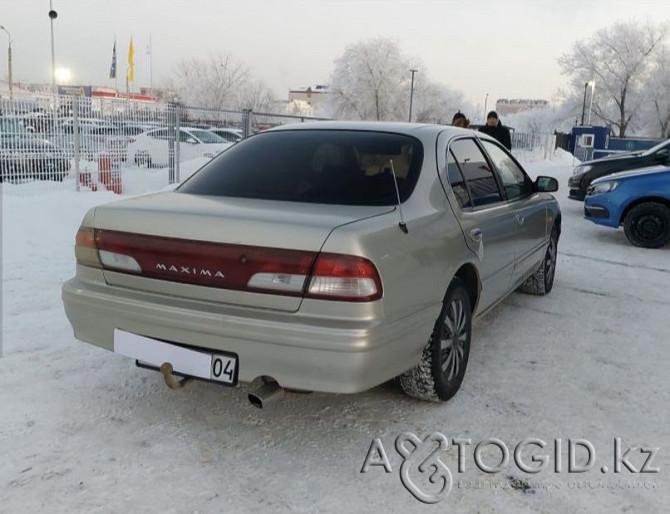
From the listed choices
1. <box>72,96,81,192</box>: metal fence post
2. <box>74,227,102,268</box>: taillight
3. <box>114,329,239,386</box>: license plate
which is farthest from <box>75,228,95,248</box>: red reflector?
<box>72,96,81,192</box>: metal fence post

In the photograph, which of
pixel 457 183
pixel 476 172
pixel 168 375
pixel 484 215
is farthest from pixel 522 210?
pixel 168 375

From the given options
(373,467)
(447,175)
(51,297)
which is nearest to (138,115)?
(51,297)

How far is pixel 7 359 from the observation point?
358 centimetres

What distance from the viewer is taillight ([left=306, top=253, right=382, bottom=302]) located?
7.91ft

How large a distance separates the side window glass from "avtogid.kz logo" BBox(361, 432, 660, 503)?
1274mm

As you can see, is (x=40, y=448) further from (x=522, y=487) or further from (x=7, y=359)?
(x=522, y=487)

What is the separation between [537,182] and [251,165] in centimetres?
258

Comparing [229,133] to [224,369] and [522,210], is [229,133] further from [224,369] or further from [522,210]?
[224,369]

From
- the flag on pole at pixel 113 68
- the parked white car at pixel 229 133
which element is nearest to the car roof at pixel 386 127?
the parked white car at pixel 229 133

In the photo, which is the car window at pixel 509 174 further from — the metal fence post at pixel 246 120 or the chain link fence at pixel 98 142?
the metal fence post at pixel 246 120

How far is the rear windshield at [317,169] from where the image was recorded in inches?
119

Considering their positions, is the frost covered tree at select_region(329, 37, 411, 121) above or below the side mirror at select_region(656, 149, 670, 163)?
above

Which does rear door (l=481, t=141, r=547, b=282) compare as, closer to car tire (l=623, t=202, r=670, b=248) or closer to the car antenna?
the car antenna

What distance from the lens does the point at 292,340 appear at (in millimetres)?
2424
